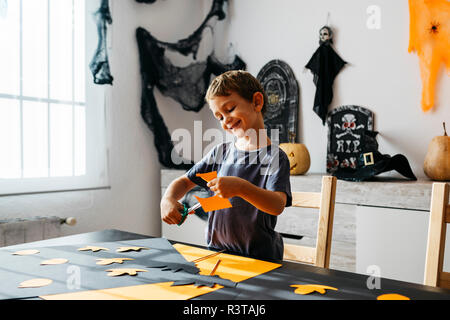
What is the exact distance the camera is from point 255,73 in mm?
2490

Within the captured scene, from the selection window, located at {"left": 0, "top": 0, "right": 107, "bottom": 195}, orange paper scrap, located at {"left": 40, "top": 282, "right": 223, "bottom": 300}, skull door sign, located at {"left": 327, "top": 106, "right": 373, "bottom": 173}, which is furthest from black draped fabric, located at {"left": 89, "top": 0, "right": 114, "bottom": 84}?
orange paper scrap, located at {"left": 40, "top": 282, "right": 223, "bottom": 300}

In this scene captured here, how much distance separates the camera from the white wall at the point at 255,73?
192 centimetres

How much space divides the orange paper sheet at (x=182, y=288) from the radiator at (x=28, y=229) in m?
1.10

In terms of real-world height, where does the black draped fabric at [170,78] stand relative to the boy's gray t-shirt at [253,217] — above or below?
above

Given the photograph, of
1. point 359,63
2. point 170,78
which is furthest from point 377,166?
point 170,78

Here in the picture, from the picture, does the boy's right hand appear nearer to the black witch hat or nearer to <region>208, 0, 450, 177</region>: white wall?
the black witch hat

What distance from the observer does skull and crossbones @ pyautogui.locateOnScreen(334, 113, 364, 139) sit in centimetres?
207

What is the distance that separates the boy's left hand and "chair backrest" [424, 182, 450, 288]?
0.47 meters

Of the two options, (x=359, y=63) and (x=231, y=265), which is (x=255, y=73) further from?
(x=231, y=265)

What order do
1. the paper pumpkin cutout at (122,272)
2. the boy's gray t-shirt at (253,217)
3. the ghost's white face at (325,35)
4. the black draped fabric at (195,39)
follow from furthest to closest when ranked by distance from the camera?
the black draped fabric at (195,39) < the ghost's white face at (325,35) < the boy's gray t-shirt at (253,217) < the paper pumpkin cutout at (122,272)

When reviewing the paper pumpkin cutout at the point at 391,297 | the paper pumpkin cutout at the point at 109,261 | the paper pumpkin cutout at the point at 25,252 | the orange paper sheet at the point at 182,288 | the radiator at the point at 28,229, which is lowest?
the radiator at the point at 28,229

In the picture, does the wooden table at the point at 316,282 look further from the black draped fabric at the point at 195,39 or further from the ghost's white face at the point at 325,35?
the black draped fabric at the point at 195,39

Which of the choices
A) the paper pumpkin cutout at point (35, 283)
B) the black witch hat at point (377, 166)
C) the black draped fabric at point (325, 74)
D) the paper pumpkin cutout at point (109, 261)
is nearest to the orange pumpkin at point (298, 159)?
the black witch hat at point (377, 166)

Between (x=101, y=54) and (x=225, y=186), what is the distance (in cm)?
152
